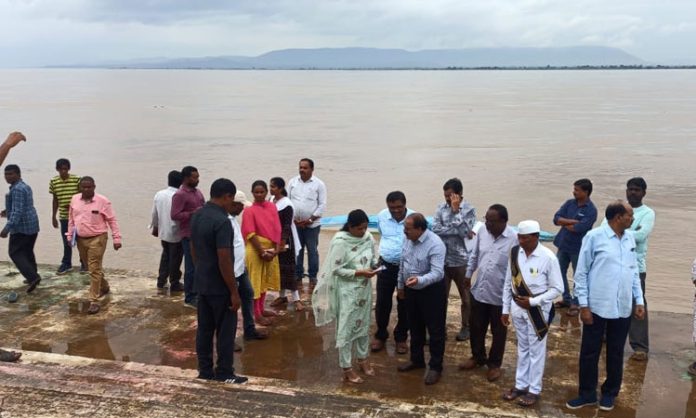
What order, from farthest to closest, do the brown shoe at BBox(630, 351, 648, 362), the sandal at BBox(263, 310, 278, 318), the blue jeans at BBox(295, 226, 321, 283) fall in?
the blue jeans at BBox(295, 226, 321, 283), the sandal at BBox(263, 310, 278, 318), the brown shoe at BBox(630, 351, 648, 362)

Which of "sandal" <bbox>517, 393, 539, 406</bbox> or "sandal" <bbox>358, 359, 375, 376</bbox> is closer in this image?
"sandal" <bbox>517, 393, 539, 406</bbox>

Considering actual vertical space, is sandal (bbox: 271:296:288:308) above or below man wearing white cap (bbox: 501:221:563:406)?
below

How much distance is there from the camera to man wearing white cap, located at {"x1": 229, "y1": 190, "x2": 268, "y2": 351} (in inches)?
220

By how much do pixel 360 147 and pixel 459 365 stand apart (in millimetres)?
21997

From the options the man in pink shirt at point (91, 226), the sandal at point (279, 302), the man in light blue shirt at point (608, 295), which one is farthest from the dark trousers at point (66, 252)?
the man in light blue shirt at point (608, 295)

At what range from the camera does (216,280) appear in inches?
179

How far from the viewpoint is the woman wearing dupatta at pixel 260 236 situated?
19.9ft

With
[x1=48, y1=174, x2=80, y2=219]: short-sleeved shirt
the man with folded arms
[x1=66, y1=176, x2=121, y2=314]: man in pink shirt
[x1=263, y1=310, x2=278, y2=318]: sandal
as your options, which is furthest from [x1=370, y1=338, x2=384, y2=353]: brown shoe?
[x1=48, y1=174, x2=80, y2=219]: short-sleeved shirt

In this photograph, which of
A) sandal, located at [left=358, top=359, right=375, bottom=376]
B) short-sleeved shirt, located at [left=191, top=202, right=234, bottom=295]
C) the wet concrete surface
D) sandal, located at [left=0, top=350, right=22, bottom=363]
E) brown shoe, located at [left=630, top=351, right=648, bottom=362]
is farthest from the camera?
brown shoe, located at [left=630, top=351, right=648, bottom=362]

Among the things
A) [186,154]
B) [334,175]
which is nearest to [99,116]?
[186,154]

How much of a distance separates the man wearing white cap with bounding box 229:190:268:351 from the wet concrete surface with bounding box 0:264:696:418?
0.10m

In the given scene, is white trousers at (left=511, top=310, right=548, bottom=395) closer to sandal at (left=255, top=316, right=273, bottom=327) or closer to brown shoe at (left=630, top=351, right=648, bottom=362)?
brown shoe at (left=630, top=351, right=648, bottom=362)

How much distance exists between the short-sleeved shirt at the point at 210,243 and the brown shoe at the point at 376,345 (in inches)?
67.3

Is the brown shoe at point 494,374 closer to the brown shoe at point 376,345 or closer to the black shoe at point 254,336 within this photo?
the brown shoe at point 376,345
